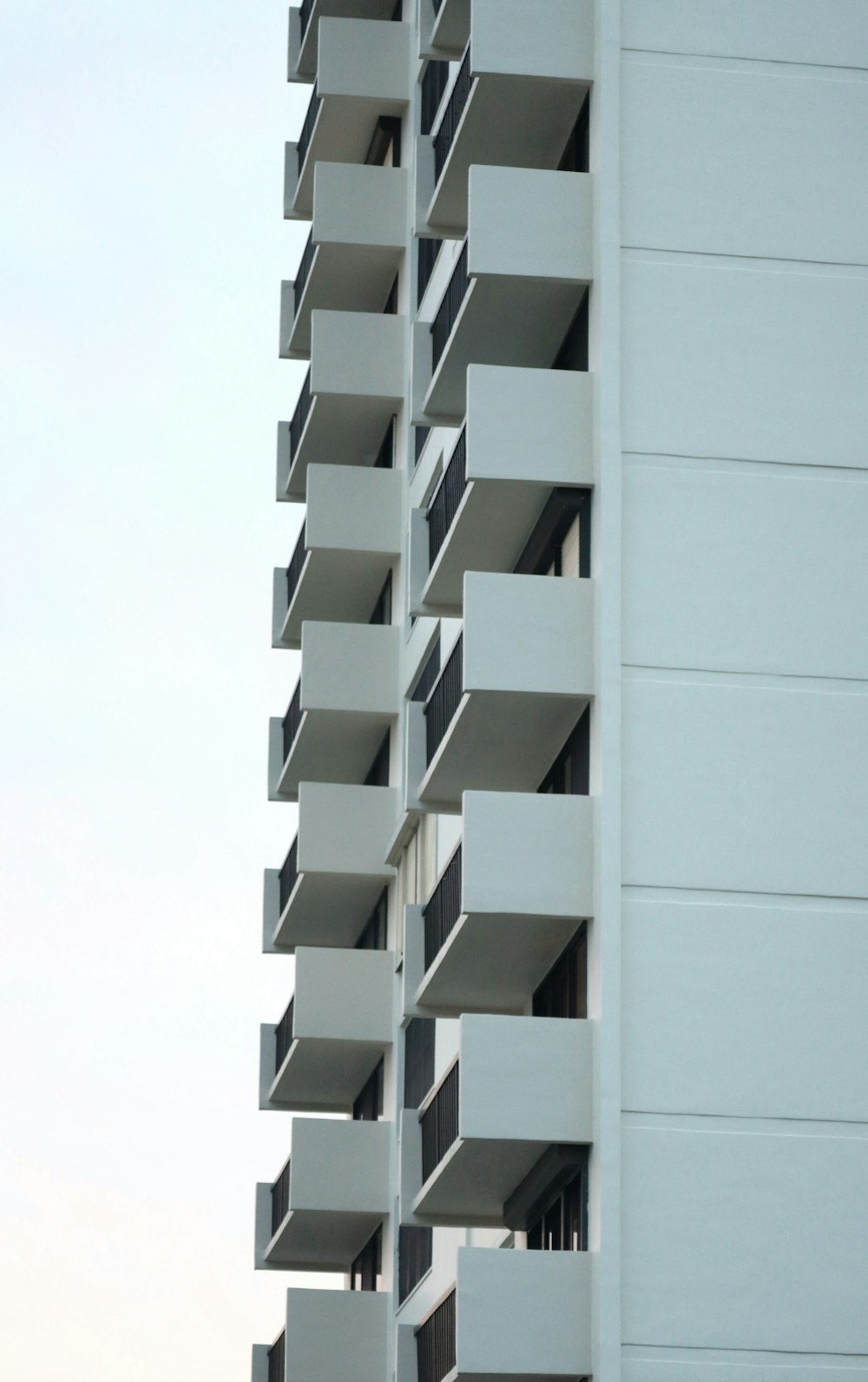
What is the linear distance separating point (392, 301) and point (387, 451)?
2.47 metres

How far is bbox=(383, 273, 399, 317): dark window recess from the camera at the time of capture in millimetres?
43594

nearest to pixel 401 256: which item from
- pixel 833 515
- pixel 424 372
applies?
pixel 424 372

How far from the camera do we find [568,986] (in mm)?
27969

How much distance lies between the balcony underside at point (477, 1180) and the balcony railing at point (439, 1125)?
0.27 meters

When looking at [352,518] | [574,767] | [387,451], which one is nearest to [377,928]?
[352,518]

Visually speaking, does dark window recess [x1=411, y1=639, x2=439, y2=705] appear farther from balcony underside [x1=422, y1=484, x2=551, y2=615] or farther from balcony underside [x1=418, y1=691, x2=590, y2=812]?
balcony underside [x1=418, y1=691, x2=590, y2=812]

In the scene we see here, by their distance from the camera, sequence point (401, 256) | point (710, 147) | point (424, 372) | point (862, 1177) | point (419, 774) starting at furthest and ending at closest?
point (401, 256) < point (424, 372) < point (419, 774) < point (710, 147) < point (862, 1177)

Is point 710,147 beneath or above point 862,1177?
above

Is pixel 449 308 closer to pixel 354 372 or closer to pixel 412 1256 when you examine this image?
pixel 354 372

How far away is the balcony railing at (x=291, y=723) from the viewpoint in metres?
43.6

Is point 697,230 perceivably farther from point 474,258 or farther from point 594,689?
point 594,689

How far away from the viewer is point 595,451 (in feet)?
90.8

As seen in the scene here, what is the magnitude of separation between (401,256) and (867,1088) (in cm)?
2069

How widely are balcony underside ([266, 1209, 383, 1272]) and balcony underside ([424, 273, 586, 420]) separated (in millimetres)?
12807
